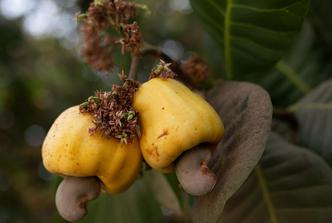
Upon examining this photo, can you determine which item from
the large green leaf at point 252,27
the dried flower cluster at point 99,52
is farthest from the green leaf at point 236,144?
the dried flower cluster at point 99,52

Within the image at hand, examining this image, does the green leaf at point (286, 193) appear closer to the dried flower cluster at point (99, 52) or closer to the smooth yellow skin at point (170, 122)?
the smooth yellow skin at point (170, 122)

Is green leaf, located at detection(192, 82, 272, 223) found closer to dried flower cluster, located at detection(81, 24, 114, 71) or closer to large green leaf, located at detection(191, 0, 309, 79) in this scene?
large green leaf, located at detection(191, 0, 309, 79)

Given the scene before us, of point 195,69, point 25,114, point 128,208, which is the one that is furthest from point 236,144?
point 25,114

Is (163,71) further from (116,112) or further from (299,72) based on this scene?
(299,72)

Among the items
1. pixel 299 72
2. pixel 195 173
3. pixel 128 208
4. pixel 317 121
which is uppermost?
pixel 195 173

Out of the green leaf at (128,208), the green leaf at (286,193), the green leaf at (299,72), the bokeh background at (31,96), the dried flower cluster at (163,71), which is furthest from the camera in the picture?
the bokeh background at (31,96)

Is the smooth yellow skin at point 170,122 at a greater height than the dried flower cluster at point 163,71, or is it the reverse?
the dried flower cluster at point 163,71

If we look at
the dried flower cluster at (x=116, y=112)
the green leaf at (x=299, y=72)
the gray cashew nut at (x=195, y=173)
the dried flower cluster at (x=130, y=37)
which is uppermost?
the dried flower cluster at (x=130, y=37)
